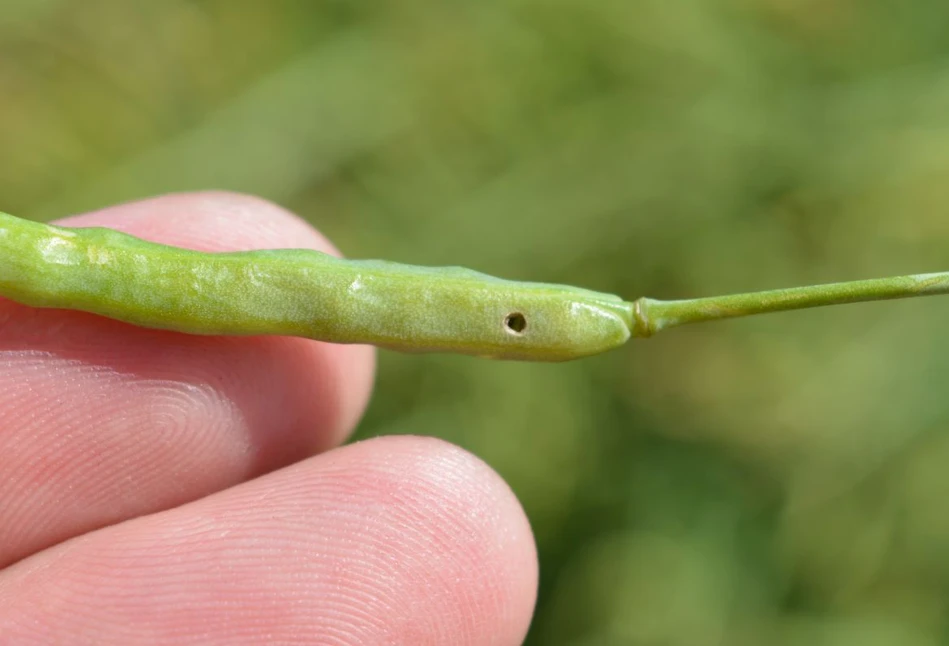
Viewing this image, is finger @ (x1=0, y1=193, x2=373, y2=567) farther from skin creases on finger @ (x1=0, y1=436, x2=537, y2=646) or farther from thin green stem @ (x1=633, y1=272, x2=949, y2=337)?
thin green stem @ (x1=633, y1=272, x2=949, y2=337)

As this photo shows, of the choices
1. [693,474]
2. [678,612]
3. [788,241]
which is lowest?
[678,612]

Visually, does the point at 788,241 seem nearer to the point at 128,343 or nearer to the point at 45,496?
the point at 128,343

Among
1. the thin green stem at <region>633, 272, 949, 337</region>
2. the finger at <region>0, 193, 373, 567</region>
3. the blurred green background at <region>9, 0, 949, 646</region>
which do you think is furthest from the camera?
the blurred green background at <region>9, 0, 949, 646</region>

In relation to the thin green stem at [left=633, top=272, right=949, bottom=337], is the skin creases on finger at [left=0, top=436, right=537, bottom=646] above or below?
below

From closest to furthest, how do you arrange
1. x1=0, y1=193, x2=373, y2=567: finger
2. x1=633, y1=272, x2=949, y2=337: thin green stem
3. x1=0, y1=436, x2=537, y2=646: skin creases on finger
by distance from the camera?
x1=633, y1=272, x2=949, y2=337: thin green stem
x1=0, y1=436, x2=537, y2=646: skin creases on finger
x1=0, y1=193, x2=373, y2=567: finger

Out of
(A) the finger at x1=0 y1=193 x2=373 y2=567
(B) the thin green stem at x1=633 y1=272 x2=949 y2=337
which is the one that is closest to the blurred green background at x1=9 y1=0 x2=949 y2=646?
(A) the finger at x1=0 y1=193 x2=373 y2=567

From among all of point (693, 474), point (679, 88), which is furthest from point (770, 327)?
point (679, 88)

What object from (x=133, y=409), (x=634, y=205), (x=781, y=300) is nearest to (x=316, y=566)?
(x=133, y=409)

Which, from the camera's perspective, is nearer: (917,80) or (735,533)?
(735,533)
